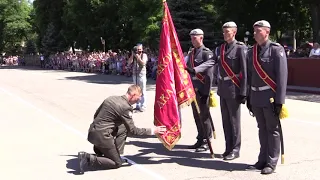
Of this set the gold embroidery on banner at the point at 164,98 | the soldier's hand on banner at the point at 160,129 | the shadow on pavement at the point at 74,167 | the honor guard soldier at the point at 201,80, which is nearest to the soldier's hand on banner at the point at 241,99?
the honor guard soldier at the point at 201,80

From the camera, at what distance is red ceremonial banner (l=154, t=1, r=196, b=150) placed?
661 cm

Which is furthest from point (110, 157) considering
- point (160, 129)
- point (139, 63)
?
point (139, 63)

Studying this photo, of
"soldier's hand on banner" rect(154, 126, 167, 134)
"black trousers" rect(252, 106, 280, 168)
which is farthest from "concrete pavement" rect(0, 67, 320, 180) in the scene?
"soldier's hand on banner" rect(154, 126, 167, 134)

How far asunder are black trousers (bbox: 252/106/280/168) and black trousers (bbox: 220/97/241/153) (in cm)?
60

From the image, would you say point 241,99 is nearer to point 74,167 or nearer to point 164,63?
point 164,63

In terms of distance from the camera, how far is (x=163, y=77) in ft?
22.0

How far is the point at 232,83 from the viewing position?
655cm

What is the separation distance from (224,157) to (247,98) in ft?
3.39

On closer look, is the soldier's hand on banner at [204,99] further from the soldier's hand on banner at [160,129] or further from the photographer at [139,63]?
the photographer at [139,63]

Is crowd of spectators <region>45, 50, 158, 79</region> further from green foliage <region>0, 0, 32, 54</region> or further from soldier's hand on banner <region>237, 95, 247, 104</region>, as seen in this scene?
green foliage <region>0, 0, 32, 54</region>

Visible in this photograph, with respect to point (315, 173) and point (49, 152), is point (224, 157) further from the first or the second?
point (49, 152)

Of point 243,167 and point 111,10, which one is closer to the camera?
point 243,167

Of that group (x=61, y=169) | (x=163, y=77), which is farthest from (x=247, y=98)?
(x=61, y=169)

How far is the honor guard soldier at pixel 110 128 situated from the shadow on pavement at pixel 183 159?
67 centimetres
